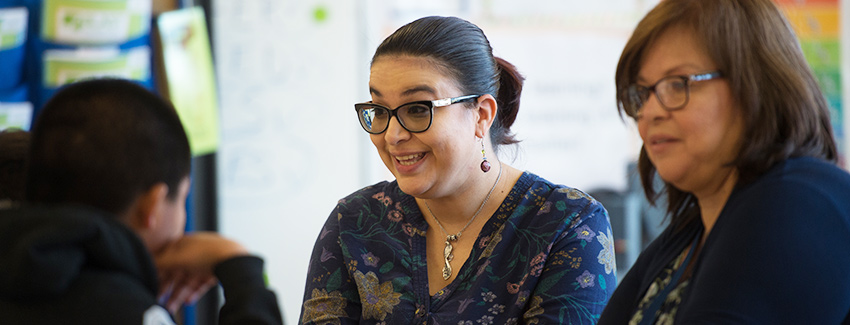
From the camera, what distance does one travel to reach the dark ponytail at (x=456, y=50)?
5.61ft

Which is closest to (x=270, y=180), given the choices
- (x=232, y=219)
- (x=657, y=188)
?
(x=232, y=219)

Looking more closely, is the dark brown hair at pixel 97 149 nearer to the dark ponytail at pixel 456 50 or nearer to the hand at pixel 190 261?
the hand at pixel 190 261

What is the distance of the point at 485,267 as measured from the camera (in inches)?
64.2

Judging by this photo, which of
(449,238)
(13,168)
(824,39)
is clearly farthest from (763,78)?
(824,39)

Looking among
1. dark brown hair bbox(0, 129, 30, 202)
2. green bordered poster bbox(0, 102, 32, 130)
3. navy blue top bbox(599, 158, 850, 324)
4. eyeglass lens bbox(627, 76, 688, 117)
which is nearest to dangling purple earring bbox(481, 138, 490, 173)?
eyeglass lens bbox(627, 76, 688, 117)

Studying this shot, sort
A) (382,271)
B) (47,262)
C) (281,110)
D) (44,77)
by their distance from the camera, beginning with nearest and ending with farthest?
1. (47,262)
2. (382,271)
3. (44,77)
4. (281,110)

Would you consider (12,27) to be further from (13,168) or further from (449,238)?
(449,238)

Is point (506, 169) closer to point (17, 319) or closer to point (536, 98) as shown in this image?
point (17, 319)

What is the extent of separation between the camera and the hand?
3.73 ft

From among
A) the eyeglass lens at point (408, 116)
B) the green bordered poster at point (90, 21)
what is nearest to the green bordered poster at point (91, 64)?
the green bordered poster at point (90, 21)

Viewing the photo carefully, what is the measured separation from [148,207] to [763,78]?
2.87 feet

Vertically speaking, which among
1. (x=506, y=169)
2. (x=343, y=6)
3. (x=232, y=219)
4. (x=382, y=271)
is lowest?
(x=232, y=219)

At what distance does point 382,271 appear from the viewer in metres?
1.70

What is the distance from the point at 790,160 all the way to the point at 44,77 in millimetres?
2363
